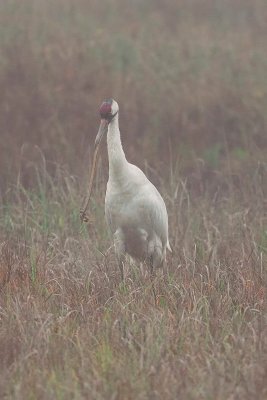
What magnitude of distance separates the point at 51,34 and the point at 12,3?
0.87m

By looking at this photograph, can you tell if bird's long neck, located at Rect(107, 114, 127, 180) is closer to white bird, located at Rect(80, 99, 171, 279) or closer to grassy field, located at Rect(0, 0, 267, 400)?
white bird, located at Rect(80, 99, 171, 279)

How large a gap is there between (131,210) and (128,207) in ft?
0.09

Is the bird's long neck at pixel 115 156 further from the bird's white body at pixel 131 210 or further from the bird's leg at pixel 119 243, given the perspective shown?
the bird's leg at pixel 119 243

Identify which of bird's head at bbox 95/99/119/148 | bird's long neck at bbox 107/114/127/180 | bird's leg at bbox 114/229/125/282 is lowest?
bird's leg at bbox 114/229/125/282

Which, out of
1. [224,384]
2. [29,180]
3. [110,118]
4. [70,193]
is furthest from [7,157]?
[224,384]

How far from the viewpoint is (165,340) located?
5777mm

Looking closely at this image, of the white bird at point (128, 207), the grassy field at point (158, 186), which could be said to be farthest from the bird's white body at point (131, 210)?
the grassy field at point (158, 186)

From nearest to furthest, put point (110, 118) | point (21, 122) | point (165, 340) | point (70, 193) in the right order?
point (165, 340), point (110, 118), point (70, 193), point (21, 122)

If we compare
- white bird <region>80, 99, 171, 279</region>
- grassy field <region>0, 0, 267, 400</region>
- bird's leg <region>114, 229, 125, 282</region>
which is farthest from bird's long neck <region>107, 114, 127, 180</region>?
grassy field <region>0, 0, 267, 400</region>

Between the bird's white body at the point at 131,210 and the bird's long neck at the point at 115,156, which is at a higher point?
the bird's long neck at the point at 115,156

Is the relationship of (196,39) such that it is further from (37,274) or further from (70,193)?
(37,274)

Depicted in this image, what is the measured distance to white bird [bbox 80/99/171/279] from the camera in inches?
288

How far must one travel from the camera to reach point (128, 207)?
7.39m

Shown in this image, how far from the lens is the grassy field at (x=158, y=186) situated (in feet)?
18.1
